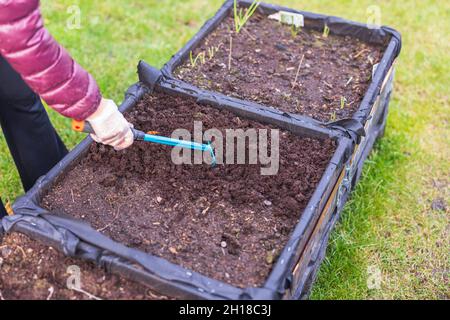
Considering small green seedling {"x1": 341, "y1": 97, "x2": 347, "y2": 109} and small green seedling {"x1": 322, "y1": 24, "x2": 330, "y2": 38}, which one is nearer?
small green seedling {"x1": 341, "y1": 97, "x2": 347, "y2": 109}

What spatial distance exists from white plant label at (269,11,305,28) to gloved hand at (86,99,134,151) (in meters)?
1.64

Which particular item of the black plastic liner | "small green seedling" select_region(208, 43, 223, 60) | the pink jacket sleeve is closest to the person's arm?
the pink jacket sleeve

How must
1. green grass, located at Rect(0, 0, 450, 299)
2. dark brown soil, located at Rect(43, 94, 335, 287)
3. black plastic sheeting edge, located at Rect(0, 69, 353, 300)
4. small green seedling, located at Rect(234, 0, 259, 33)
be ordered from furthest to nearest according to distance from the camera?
small green seedling, located at Rect(234, 0, 259, 33) < green grass, located at Rect(0, 0, 450, 299) < dark brown soil, located at Rect(43, 94, 335, 287) < black plastic sheeting edge, located at Rect(0, 69, 353, 300)

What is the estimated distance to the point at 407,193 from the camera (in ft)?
10.0

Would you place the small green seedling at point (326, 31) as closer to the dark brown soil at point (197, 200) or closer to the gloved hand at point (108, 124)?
the dark brown soil at point (197, 200)

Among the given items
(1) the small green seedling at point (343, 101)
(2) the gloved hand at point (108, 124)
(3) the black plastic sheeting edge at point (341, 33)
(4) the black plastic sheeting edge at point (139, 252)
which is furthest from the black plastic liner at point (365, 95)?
(2) the gloved hand at point (108, 124)

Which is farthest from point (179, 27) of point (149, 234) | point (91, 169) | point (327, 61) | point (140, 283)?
point (140, 283)

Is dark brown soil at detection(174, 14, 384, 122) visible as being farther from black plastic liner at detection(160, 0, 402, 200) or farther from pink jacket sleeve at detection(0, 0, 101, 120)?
pink jacket sleeve at detection(0, 0, 101, 120)

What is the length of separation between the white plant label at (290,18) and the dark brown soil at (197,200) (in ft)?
3.33

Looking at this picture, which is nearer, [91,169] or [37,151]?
[91,169]

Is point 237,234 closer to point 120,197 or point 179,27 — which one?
point 120,197

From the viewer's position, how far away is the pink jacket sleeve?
1.63 metres
